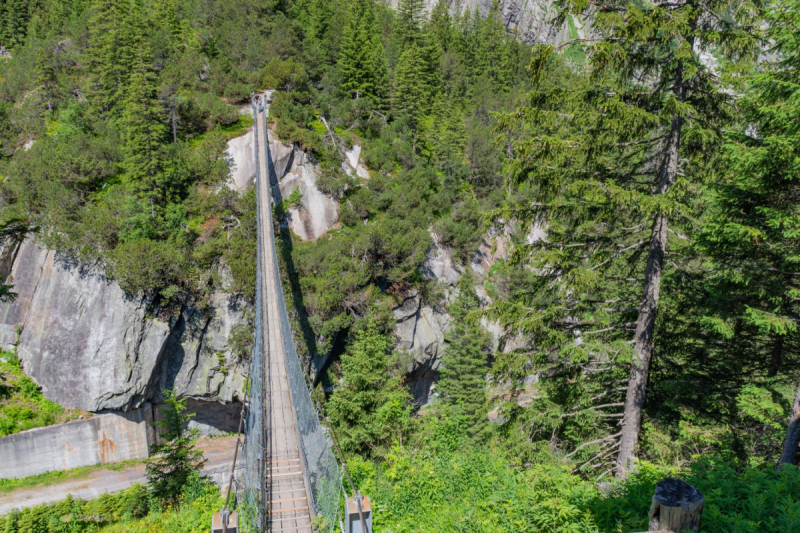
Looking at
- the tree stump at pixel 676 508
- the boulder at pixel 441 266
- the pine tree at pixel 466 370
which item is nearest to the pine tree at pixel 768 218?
the tree stump at pixel 676 508

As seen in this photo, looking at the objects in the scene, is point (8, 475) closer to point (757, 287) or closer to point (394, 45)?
point (757, 287)

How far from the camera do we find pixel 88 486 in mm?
15305

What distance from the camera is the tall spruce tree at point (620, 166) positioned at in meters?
4.87

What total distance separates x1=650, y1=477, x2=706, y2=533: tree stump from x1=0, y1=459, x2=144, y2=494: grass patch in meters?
18.4

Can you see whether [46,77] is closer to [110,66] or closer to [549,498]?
[110,66]

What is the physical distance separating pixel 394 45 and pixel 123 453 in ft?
117

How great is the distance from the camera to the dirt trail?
1455 centimetres

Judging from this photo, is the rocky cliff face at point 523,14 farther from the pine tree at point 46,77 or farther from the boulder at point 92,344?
the boulder at point 92,344

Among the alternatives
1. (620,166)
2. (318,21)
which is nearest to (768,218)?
(620,166)

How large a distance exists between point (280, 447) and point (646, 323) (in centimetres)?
650

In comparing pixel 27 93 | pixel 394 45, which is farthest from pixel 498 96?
pixel 27 93

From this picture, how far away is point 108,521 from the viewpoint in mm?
13672

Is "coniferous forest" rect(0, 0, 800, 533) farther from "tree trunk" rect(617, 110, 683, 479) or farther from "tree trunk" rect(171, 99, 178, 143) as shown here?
"tree trunk" rect(171, 99, 178, 143)

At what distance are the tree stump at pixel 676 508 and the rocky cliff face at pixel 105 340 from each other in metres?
17.9
